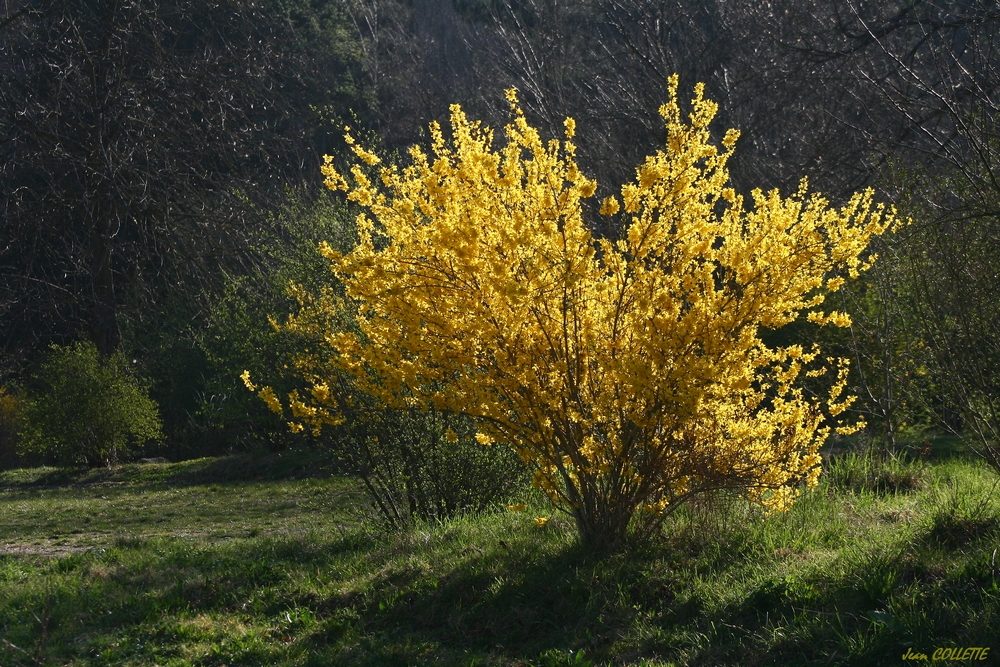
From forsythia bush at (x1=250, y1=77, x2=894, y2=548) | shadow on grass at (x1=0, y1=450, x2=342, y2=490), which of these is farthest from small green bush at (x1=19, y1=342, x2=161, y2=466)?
forsythia bush at (x1=250, y1=77, x2=894, y2=548)

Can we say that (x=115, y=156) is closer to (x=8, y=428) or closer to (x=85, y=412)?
(x=85, y=412)

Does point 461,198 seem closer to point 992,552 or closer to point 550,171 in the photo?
point 550,171

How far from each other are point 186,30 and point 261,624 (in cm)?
2239

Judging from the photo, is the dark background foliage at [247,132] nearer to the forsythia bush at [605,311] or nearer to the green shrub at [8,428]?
the green shrub at [8,428]

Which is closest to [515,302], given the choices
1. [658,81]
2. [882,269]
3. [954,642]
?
[954,642]

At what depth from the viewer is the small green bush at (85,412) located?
17141mm

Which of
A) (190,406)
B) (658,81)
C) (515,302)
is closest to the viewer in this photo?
(515,302)

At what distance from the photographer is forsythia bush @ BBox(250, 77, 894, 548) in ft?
15.7

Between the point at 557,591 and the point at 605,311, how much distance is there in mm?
1540

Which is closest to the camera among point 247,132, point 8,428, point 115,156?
point 115,156

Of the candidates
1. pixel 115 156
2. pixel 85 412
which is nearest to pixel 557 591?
pixel 85 412

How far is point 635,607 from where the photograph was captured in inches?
184

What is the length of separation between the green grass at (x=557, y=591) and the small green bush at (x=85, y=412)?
9.89 meters

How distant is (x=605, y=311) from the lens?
506cm
